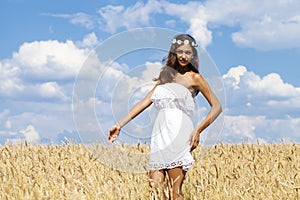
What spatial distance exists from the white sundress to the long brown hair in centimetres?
12

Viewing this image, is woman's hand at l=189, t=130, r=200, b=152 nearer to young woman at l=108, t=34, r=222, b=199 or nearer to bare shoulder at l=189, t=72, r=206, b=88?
young woman at l=108, t=34, r=222, b=199

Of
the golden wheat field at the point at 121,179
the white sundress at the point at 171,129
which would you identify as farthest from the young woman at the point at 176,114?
the golden wheat field at the point at 121,179

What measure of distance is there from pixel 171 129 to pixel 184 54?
732mm

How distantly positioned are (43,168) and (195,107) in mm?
2769

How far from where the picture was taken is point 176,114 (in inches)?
189

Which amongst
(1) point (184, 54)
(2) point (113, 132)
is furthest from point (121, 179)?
(1) point (184, 54)

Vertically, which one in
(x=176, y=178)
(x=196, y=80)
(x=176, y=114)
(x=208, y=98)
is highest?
(x=196, y=80)

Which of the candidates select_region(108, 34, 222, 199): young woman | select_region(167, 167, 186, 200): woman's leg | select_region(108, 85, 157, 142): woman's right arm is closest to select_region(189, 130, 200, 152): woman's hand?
select_region(108, 34, 222, 199): young woman

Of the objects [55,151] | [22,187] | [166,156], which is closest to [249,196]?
[166,156]

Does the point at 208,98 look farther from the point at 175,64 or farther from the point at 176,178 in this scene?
the point at 176,178

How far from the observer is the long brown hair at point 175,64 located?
194 inches

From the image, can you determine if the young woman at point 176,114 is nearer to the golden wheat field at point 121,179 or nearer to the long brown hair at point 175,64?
the long brown hair at point 175,64

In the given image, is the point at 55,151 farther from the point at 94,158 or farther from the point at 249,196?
the point at 249,196

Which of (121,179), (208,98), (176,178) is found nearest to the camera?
(176,178)
